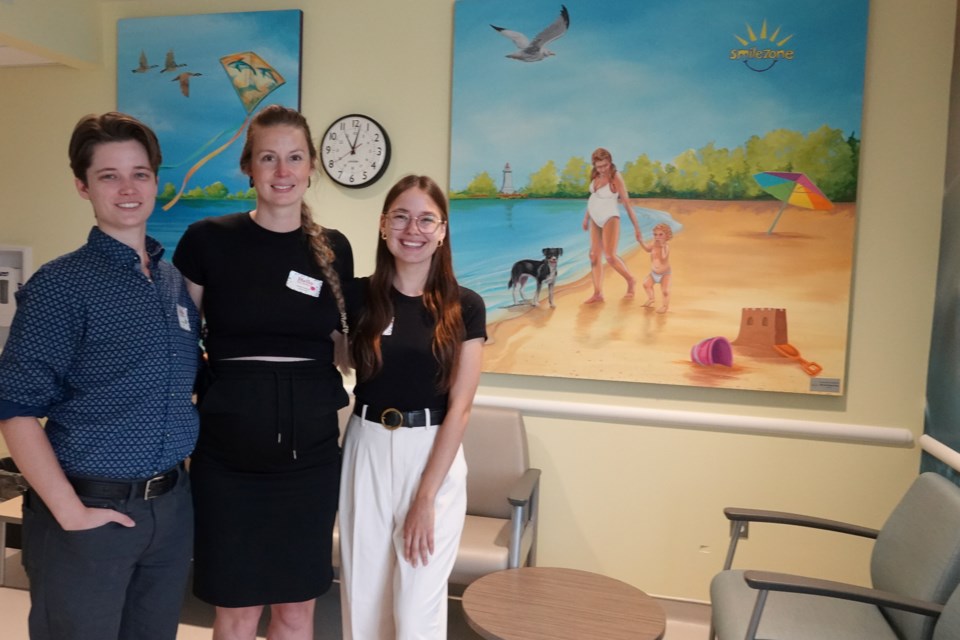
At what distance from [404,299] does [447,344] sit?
17cm

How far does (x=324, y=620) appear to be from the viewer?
3.02 metres

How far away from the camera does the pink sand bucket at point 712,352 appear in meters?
2.98

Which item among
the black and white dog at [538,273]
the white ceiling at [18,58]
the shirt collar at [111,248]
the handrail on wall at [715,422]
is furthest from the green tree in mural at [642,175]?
the white ceiling at [18,58]

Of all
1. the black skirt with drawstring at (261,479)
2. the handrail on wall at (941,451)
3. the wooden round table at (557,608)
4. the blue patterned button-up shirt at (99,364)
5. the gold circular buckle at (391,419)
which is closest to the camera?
the blue patterned button-up shirt at (99,364)

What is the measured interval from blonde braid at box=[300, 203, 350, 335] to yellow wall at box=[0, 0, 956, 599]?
146 cm

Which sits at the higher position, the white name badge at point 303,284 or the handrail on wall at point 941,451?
the white name badge at point 303,284

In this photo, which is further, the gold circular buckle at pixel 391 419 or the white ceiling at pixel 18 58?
the white ceiling at pixel 18 58

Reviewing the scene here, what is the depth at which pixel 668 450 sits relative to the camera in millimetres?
3070

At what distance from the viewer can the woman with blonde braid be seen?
70.1 inches

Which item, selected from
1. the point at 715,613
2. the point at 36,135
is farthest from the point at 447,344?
Result: the point at 36,135

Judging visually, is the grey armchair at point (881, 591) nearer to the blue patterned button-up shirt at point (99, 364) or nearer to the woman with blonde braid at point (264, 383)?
the woman with blonde braid at point (264, 383)

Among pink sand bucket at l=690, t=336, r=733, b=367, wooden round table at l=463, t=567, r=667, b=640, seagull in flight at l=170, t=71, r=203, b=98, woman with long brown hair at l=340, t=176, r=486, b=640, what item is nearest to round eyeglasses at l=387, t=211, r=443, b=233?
woman with long brown hair at l=340, t=176, r=486, b=640

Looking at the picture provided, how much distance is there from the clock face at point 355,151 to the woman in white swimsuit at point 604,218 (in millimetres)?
951

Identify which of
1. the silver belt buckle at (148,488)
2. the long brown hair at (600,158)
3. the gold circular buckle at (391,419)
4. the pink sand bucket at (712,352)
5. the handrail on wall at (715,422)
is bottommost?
the handrail on wall at (715,422)
